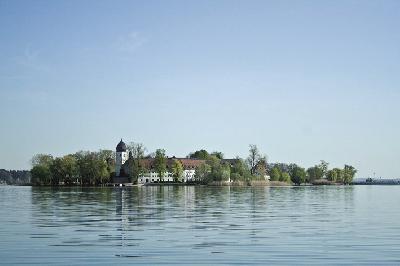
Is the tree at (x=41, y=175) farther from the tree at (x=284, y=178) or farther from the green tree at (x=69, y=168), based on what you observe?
the tree at (x=284, y=178)

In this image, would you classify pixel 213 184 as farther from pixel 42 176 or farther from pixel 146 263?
pixel 146 263

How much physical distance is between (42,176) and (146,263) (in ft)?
556

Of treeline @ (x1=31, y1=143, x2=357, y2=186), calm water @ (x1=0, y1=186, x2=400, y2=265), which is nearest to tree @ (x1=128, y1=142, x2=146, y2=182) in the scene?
treeline @ (x1=31, y1=143, x2=357, y2=186)

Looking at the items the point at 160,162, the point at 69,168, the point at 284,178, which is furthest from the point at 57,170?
the point at 284,178

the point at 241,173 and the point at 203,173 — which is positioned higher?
the point at 203,173

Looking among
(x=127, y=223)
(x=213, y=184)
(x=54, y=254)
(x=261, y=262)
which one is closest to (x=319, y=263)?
(x=261, y=262)

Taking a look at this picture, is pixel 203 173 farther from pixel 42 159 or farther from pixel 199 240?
pixel 199 240

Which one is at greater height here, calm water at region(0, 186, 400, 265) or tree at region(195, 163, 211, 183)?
tree at region(195, 163, 211, 183)

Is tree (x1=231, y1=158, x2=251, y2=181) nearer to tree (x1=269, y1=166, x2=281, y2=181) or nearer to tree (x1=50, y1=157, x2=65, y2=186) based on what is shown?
tree (x1=269, y1=166, x2=281, y2=181)

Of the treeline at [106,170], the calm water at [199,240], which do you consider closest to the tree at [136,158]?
the treeline at [106,170]

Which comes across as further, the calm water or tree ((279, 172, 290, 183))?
tree ((279, 172, 290, 183))

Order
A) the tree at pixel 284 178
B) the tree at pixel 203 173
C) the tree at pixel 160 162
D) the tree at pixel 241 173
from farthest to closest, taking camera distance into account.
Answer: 1. the tree at pixel 284 178
2. the tree at pixel 160 162
3. the tree at pixel 203 173
4. the tree at pixel 241 173

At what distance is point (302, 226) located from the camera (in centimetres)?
3453

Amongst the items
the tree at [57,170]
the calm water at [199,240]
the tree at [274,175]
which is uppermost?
the tree at [57,170]
